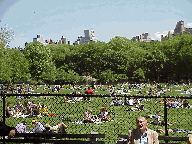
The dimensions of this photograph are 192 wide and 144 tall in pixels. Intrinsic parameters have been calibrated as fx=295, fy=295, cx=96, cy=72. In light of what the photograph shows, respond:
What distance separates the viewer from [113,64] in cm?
8062

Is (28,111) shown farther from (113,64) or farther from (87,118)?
(113,64)

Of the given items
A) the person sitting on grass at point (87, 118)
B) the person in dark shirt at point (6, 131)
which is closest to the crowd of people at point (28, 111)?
the person sitting on grass at point (87, 118)

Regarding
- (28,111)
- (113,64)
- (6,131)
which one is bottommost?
(28,111)

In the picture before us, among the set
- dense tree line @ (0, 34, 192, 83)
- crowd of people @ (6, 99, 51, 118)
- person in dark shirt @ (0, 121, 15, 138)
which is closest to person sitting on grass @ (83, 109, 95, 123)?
crowd of people @ (6, 99, 51, 118)

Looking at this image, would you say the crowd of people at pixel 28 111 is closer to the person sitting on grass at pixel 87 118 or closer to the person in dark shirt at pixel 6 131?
the person sitting on grass at pixel 87 118

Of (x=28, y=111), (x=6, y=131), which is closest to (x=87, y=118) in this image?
(x=28, y=111)

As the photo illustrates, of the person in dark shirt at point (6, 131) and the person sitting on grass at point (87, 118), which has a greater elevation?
the person in dark shirt at point (6, 131)

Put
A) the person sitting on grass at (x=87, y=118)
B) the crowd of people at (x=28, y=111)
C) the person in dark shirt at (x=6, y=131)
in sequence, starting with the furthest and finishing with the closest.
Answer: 1. the crowd of people at (x=28, y=111)
2. the person sitting on grass at (x=87, y=118)
3. the person in dark shirt at (x=6, y=131)

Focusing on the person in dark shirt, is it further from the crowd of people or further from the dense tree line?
the dense tree line

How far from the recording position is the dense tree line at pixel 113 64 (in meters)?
74.8

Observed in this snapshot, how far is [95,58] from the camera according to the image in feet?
282

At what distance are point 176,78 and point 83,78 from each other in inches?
977

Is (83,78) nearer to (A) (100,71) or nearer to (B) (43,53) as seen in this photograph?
(A) (100,71)

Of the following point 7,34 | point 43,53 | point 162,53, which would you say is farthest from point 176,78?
point 7,34
